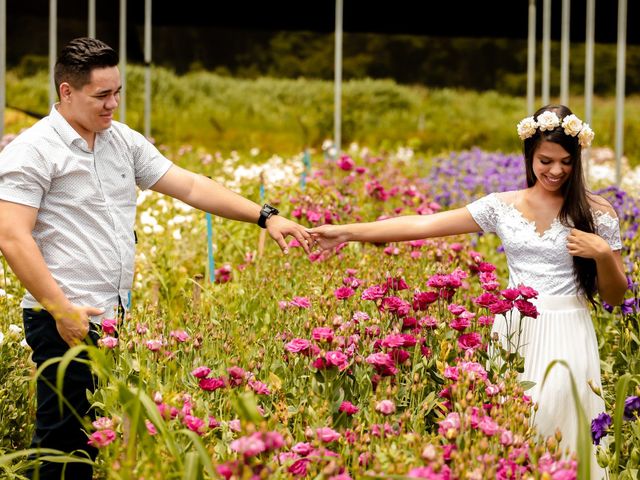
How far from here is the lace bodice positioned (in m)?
2.59

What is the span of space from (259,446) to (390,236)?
1590 millimetres

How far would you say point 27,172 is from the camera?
7.35 ft

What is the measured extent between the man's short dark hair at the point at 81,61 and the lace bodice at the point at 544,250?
1.18m

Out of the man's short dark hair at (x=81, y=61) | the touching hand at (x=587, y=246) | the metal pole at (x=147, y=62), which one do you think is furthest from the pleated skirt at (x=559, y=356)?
the metal pole at (x=147, y=62)

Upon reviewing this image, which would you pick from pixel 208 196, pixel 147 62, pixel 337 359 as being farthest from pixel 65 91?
pixel 147 62

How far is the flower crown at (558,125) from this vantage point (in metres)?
2.55

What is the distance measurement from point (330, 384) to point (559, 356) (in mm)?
787

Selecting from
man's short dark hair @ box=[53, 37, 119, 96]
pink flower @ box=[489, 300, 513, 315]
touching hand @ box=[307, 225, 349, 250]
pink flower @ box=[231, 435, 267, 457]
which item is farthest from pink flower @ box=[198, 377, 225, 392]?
touching hand @ box=[307, 225, 349, 250]

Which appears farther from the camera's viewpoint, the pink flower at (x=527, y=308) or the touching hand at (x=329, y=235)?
the touching hand at (x=329, y=235)

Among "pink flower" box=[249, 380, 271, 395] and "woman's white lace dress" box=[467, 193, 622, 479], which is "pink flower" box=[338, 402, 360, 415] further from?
"woman's white lace dress" box=[467, 193, 622, 479]

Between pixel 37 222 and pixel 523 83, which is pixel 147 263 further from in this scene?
pixel 523 83

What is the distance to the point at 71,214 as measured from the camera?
2.36m

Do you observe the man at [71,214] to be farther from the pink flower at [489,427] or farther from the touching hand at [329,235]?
the pink flower at [489,427]

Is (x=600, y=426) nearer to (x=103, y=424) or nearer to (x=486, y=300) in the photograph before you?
(x=486, y=300)
